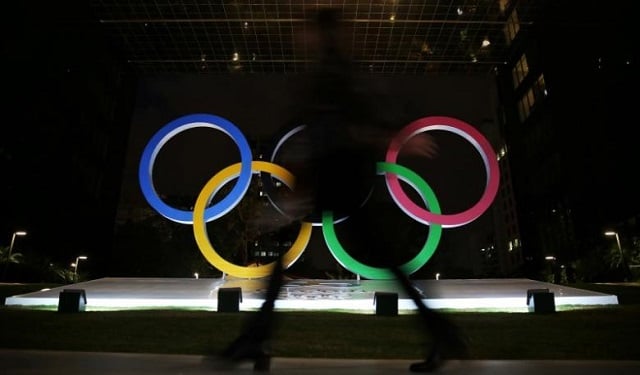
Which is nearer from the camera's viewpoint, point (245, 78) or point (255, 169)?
point (255, 169)

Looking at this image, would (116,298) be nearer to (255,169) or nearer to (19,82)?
(255,169)

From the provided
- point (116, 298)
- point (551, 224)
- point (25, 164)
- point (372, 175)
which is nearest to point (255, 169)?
point (116, 298)

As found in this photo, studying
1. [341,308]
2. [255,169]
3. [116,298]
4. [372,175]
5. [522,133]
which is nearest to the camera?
[372,175]

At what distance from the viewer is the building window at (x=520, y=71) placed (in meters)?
29.3

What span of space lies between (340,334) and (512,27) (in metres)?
20.7

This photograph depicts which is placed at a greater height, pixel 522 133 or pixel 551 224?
pixel 522 133

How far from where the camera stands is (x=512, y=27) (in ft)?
70.6

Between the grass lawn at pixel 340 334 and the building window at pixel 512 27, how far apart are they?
17.4m

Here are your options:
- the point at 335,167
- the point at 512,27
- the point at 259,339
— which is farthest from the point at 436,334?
the point at 512,27

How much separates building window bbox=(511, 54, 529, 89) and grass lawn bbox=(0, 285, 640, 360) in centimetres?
2555

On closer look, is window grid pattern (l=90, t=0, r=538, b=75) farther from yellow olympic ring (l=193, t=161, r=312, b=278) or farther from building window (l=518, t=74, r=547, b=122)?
yellow olympic ring (l=193, t=161, r=312, b=278)

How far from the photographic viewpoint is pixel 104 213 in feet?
89.2

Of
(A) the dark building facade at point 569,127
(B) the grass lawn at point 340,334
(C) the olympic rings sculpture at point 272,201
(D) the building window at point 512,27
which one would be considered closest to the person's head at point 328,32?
(B) the grass lawn at point 340,334

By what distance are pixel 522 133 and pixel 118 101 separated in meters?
26.2
